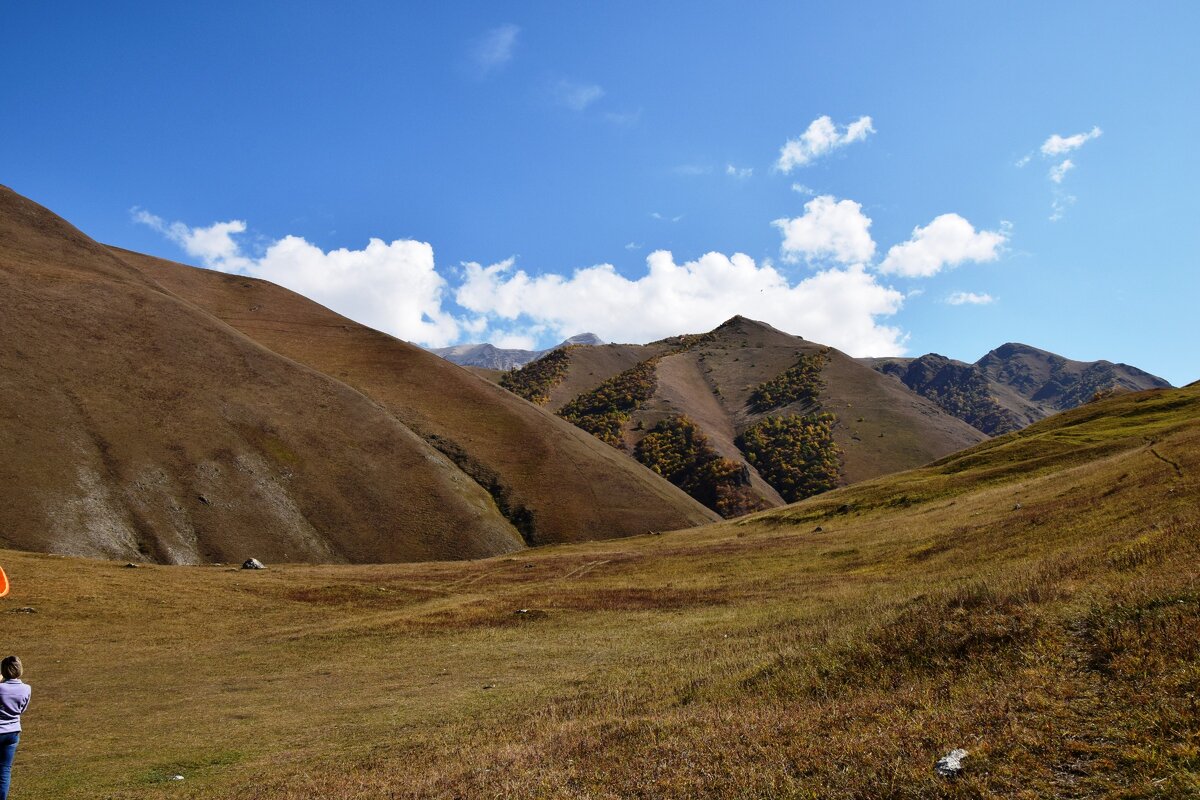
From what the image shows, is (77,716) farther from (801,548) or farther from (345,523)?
(345,523)

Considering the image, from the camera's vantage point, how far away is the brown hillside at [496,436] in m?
124

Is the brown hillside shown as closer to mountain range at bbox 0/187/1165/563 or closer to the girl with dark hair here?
mountain range at bbox 0/187/1165/563

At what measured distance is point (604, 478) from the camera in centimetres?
13638

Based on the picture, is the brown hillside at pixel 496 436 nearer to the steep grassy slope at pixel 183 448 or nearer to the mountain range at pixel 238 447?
the mountain range at pixel 238 447

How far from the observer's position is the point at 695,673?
21.2 metres

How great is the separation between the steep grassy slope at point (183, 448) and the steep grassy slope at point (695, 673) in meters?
29.5

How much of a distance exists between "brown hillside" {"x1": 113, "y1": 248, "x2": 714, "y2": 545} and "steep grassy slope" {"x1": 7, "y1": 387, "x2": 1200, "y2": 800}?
68.1 m

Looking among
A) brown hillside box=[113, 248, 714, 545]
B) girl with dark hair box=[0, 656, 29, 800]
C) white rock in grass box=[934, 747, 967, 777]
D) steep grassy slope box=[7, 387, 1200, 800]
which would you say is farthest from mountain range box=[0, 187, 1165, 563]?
white rock in grass box=[934, 747, 967, 777]

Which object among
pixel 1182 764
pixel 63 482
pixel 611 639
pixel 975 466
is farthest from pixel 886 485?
pixel 63 482

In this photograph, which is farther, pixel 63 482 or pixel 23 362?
pixel 23 362

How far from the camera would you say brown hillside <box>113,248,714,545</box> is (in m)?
124

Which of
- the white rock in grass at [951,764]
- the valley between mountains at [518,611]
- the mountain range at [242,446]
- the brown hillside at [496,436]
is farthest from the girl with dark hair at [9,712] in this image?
the brown hillside at [496,436]

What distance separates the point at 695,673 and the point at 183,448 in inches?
3922

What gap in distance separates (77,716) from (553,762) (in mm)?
22431
